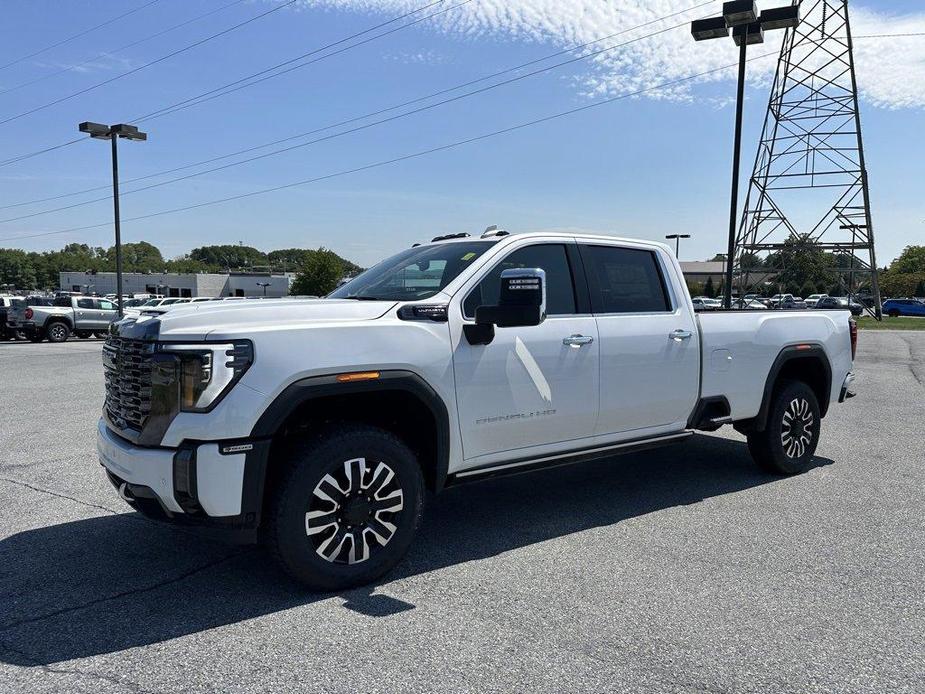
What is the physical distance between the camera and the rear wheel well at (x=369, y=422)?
4.11 meters

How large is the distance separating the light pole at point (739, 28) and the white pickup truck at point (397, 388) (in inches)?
571

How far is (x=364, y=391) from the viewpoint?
4211 mm

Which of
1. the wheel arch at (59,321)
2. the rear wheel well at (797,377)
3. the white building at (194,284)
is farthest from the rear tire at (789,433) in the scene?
the white building at (194,284)

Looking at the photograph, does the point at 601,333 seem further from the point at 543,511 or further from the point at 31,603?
the point at 31,603

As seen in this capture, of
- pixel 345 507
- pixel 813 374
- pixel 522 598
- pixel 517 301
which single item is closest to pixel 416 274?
pixel 517 301

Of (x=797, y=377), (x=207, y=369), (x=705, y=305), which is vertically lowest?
(x=797, y=377)

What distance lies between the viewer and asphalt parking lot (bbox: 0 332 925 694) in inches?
130

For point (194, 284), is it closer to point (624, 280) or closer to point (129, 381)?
point (624, 280)

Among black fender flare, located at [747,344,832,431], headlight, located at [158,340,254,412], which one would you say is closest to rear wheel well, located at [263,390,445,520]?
headlight, located at [158,340,254,412]

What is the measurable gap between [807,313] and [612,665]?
15.5 ft

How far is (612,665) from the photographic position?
3.37 meters

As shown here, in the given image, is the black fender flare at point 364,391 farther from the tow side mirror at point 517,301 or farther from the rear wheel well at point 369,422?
the tow side mirror at point 517,301

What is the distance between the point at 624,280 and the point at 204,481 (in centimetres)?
331

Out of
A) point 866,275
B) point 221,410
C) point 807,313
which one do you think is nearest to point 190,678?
point 221,410
